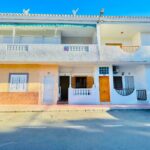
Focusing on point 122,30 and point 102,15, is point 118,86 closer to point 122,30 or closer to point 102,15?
Result: point 122,30

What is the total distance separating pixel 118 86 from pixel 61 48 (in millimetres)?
6800

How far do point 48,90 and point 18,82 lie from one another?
8.95ft

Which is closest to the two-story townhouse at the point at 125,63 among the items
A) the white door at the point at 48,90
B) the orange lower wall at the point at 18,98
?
the white door at the point at 48,90

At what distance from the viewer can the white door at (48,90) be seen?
14.4 m

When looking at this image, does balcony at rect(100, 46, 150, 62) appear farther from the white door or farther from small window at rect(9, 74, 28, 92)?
small window at rect(9, 74, 28, 92)

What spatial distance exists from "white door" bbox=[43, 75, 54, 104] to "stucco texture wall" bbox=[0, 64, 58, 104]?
0.87 ft

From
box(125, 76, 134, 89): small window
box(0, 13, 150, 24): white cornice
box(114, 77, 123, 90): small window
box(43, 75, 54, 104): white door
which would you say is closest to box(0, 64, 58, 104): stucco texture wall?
box(43, 75, 54, 104): white door

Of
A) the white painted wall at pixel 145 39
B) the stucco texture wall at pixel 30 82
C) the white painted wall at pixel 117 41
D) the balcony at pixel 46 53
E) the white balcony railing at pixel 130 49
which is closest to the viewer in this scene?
the balcony at pixel 46 53

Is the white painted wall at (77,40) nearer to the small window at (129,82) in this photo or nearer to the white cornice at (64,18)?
the white cornice at (64,18)

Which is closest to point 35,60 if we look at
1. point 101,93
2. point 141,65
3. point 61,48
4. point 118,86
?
point 61,48

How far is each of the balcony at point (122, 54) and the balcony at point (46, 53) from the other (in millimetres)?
715

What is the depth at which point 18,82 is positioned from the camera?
569 inches

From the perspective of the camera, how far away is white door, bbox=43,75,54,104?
14.4 metres

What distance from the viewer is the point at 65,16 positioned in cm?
1402
